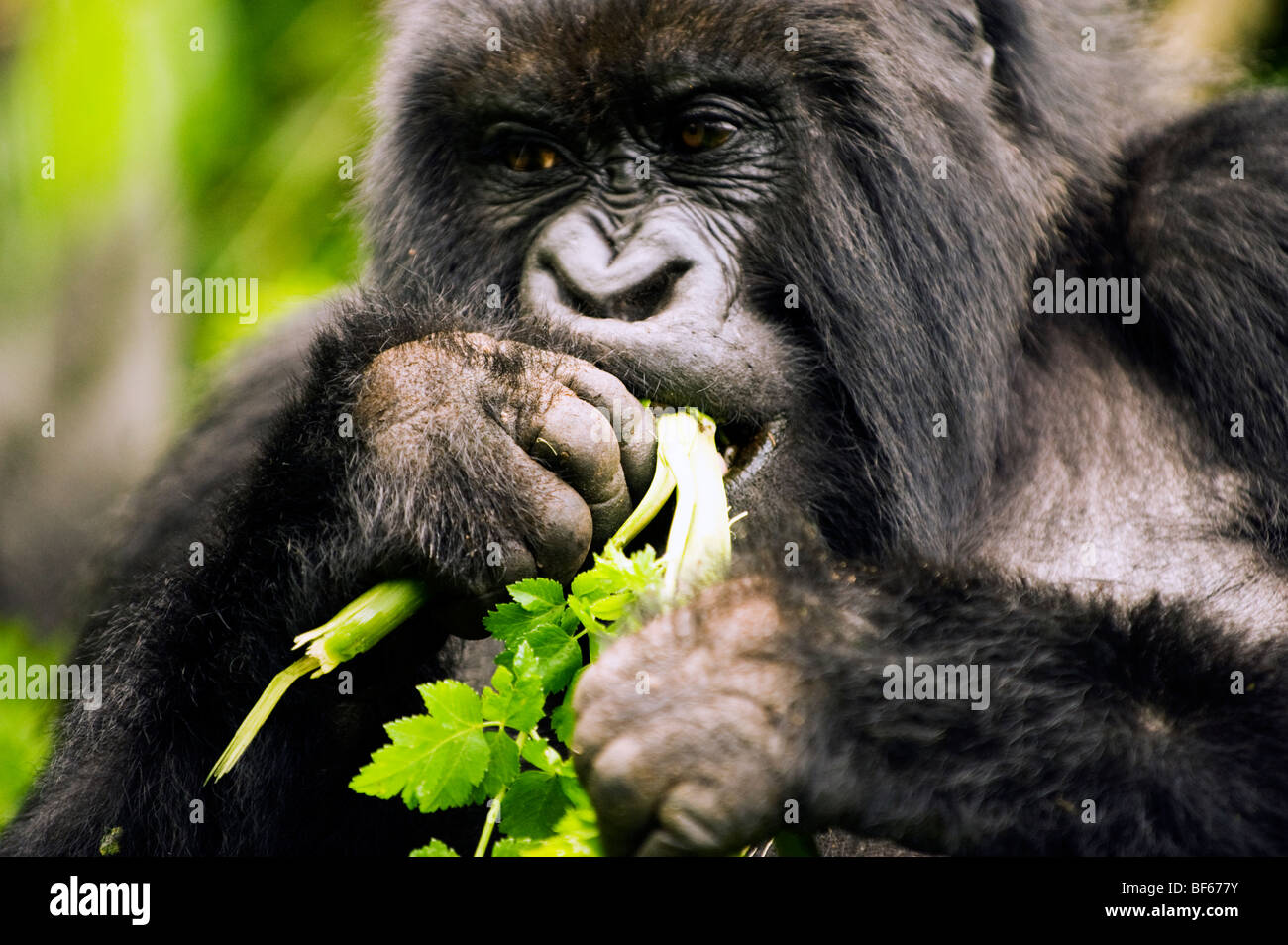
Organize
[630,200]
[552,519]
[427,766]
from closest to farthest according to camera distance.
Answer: [427,766]
[552,519]
[630,200]

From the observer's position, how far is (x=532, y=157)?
113 inches

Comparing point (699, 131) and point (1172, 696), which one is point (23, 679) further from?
point (1172, 696)

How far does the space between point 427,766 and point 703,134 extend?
1376mm

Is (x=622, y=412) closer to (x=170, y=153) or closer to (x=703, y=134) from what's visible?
(x=703, y=134)

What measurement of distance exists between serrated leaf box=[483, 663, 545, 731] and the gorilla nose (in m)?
0.76

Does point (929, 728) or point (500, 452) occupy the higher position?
point (500, 452)

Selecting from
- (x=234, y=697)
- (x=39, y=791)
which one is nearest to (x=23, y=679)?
(x=39, y=791)

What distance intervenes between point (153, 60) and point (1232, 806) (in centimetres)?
558

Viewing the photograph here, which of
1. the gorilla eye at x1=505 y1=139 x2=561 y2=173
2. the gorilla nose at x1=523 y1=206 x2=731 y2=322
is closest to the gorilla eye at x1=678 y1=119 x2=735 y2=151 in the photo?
the gorilla nose at x1=523 y1=206 x2=731 y2=322

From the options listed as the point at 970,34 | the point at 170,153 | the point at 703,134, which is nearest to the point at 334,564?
the point at 703,134

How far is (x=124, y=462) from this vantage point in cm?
665

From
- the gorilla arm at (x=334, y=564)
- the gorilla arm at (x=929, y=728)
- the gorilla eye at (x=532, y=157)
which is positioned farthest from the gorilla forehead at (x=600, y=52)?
the gorilla arm at (x=929, y=728)

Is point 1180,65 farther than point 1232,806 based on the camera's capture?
Yes
